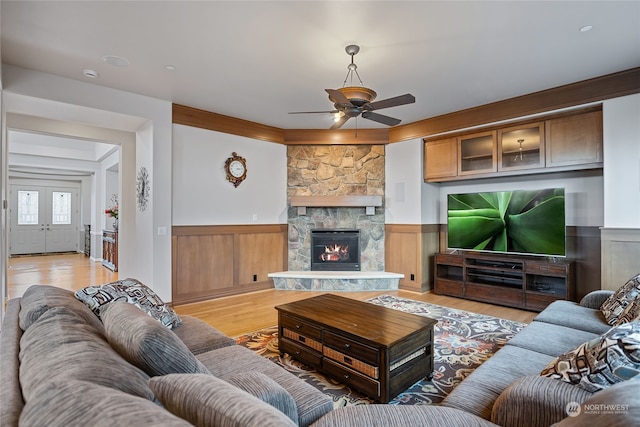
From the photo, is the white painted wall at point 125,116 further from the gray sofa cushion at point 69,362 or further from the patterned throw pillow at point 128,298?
the gray sofa cushion at point 69,362

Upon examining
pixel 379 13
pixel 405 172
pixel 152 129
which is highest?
pixel 379 13

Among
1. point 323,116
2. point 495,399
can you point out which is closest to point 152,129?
point 323,116

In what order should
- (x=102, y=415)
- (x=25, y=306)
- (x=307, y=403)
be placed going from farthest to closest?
(x=25, y=306) < (x=307, y=403) < (x=102, y=415)

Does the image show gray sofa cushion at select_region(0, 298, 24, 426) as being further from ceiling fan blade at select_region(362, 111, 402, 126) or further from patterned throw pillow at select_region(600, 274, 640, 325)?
patterned throw pillow at select_region(600, 274, 640, 325)

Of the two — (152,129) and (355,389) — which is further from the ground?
(152,129)

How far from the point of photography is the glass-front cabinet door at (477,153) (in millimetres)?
4672

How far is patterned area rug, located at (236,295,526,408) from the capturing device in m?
2.26

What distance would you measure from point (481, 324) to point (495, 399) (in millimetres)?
2470

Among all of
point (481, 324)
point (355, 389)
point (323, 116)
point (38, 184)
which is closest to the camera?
point (355, 389)

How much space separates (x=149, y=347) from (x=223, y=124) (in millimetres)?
4433

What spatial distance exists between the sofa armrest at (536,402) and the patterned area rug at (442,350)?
0.98 m

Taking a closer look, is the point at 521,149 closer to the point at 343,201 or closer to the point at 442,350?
the point at 343,201

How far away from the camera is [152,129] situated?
4336 mm

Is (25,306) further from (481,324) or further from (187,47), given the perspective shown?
(481,324)
